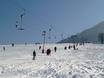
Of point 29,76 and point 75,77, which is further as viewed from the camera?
point 29,76

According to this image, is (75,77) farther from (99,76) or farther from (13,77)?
(13,77)

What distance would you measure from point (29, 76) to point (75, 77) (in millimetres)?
3732

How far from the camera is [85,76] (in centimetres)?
1941

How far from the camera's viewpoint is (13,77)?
780 inches

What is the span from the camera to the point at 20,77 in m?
19.8

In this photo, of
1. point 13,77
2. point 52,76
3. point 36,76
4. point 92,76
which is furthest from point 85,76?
point 13,77

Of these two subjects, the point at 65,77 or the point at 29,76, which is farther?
the point at 29,76

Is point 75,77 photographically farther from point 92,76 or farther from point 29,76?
point 29,76

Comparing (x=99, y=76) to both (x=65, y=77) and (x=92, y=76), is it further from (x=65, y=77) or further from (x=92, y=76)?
(x=65, y=77)

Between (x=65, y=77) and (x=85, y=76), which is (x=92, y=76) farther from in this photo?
(x=65, y=77)

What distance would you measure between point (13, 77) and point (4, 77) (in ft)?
2.11

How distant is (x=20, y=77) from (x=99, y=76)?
18.5ft

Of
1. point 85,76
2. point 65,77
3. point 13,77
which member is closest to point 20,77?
point 13,77

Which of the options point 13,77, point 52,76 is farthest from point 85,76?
point 13,77
